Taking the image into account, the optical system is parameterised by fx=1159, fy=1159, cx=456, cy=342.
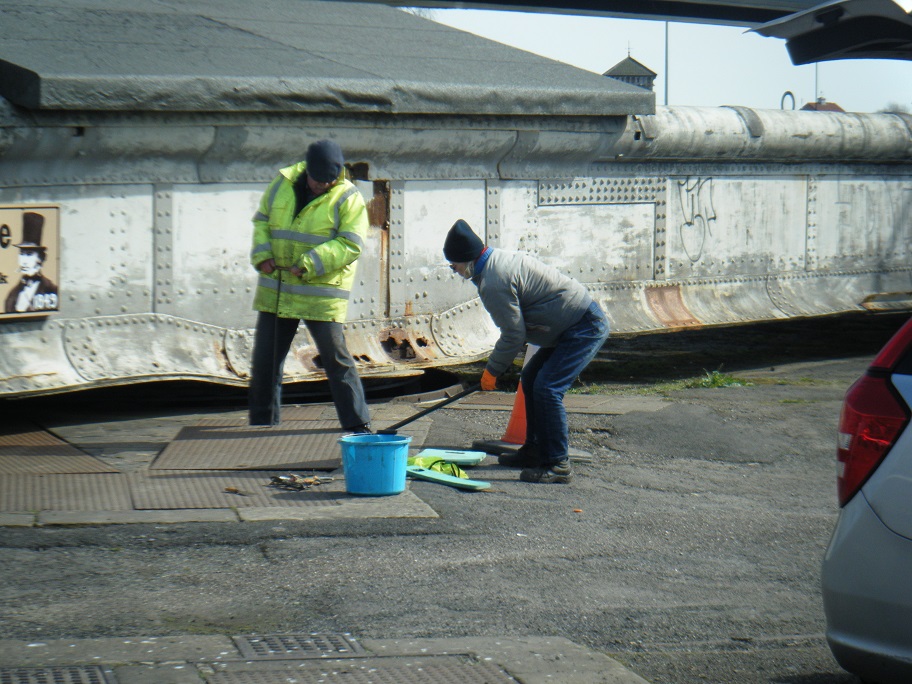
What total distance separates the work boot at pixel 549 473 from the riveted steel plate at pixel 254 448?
1050mm

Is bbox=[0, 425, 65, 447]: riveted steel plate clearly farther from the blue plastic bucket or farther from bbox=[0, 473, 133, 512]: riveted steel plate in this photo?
the blue plastic bucket

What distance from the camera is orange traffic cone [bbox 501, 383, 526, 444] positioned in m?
7.05

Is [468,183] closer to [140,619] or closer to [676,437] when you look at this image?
[676,437]

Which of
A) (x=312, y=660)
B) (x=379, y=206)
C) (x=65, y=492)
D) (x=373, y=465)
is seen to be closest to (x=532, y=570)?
(x=373, y=465)

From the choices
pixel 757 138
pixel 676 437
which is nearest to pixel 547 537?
pixel 676 437

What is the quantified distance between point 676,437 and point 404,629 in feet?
13.3

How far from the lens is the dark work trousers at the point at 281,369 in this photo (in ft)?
22.6

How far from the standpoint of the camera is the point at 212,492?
5762 mm

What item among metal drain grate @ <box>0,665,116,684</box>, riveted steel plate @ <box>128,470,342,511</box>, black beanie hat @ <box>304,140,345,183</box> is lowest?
metal drain grate @ <box>0,665,116,684</box>

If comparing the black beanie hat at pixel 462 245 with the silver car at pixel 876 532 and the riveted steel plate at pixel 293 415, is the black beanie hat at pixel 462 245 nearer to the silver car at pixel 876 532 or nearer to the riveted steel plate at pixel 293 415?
the riveted steel plate at pixel 293 415

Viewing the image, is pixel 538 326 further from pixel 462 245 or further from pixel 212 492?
pixel 212 492

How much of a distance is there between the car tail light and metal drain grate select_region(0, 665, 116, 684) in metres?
2.06

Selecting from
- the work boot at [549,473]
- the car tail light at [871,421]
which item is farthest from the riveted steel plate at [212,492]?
the car tail light at [871,421]

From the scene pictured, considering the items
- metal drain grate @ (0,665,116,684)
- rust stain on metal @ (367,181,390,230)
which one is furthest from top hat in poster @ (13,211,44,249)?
metal drain grate @ (0,665,116,684)
